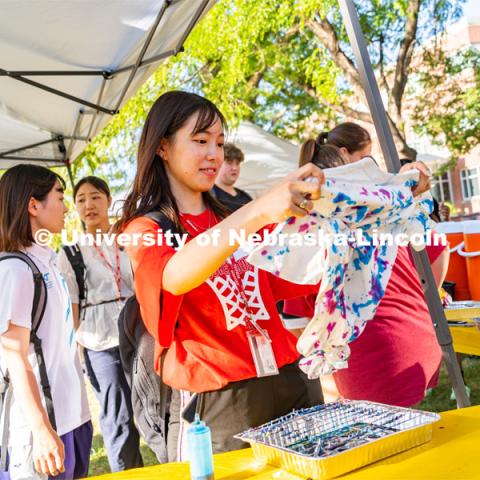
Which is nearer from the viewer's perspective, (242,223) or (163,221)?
(242,223)

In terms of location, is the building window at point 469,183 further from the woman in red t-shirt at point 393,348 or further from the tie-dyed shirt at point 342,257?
the tie-dyed shirt at point 342,257

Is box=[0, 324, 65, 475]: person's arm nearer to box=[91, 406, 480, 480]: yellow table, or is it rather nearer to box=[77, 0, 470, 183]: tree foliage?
box=[91, 406, 480, 480]: yellow table

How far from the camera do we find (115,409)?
3.81m

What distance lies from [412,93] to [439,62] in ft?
15.1

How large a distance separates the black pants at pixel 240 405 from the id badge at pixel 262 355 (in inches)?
1.4

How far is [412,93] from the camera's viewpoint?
63.1ft

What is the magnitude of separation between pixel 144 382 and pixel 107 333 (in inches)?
81.7

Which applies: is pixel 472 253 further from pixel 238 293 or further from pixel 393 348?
pixel 238 293

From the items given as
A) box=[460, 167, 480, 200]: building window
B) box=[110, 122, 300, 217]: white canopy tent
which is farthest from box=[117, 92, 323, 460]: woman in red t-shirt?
box=[460, 167, 480, 200]: building window

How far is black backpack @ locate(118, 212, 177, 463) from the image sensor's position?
177 centimetres

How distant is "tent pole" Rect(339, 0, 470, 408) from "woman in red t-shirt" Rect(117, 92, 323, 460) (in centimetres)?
70

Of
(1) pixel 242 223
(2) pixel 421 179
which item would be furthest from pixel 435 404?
(1) pixel 242 223

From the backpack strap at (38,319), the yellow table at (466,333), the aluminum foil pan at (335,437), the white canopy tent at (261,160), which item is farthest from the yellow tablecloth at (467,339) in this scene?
the white canopy tent at (261,160)

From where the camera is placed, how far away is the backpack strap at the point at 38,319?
2260mm
